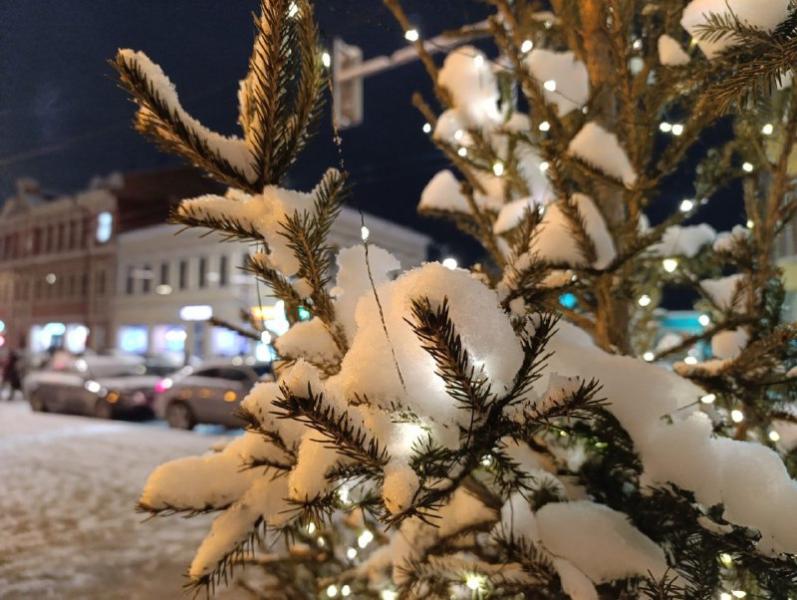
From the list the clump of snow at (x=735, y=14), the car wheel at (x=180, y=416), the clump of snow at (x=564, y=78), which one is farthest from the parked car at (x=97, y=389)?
the clump of snow at (x=735, y=14)

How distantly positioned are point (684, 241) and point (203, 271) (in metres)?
30.8

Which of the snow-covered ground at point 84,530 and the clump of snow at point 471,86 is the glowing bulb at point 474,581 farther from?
the clump of snow at point 471,86

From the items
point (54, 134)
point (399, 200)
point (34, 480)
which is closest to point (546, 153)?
point (54, 134)

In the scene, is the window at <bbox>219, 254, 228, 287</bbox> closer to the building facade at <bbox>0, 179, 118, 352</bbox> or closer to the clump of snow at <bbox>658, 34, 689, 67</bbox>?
the building facade at <bbox>0, 179, 118, 352</bbox>

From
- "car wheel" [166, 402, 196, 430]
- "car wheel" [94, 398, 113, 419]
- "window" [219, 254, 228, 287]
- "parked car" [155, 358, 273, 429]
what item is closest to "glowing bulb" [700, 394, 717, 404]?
"parked car" [155, 358, 273, 429]

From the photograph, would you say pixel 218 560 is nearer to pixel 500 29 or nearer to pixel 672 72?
pixel 672 72

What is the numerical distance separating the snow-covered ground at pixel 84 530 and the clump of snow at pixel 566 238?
3.79 ft

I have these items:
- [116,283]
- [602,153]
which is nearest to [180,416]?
[602,153]

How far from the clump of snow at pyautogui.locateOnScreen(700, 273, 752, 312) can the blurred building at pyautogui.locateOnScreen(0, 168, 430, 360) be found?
26539 mm

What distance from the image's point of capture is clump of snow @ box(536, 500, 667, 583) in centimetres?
144

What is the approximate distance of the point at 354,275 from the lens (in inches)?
54.6

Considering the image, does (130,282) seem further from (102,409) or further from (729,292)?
(729,292)

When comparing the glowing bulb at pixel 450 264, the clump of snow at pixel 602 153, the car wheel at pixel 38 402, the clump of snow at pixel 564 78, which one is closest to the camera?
the glowing bulb at pixel 450 264

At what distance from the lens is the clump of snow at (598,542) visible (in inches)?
56.8
